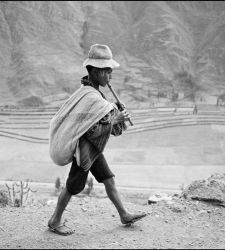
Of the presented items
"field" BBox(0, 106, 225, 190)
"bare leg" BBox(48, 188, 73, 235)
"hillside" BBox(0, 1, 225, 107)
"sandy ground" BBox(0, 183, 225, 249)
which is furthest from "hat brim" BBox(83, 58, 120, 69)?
"hillside" BBox(0, 1, 225, 107)

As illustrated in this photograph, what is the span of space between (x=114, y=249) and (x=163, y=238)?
0.62 metres

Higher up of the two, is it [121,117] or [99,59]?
[99,59]

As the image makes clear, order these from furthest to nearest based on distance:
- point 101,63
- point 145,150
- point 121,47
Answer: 1. point 121,47
2. point 145,150
3. point 101,63

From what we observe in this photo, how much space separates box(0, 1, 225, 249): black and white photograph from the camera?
4.13 m

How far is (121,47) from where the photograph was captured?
39.0 metres

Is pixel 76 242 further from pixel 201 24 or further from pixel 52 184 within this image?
pixel 201 24

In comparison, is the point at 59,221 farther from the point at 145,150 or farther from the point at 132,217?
the point at 145,150

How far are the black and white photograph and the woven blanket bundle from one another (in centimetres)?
1

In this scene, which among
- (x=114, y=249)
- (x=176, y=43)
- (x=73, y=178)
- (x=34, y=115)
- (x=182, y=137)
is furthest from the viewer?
(x=176, y=43)

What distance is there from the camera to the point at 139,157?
16703mm

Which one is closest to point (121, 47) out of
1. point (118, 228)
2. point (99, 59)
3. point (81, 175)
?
point (118, 228)

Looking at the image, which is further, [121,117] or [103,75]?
[103,75]

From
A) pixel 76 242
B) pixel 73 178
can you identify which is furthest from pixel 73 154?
pixel 76 242

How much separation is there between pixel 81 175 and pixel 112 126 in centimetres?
57
